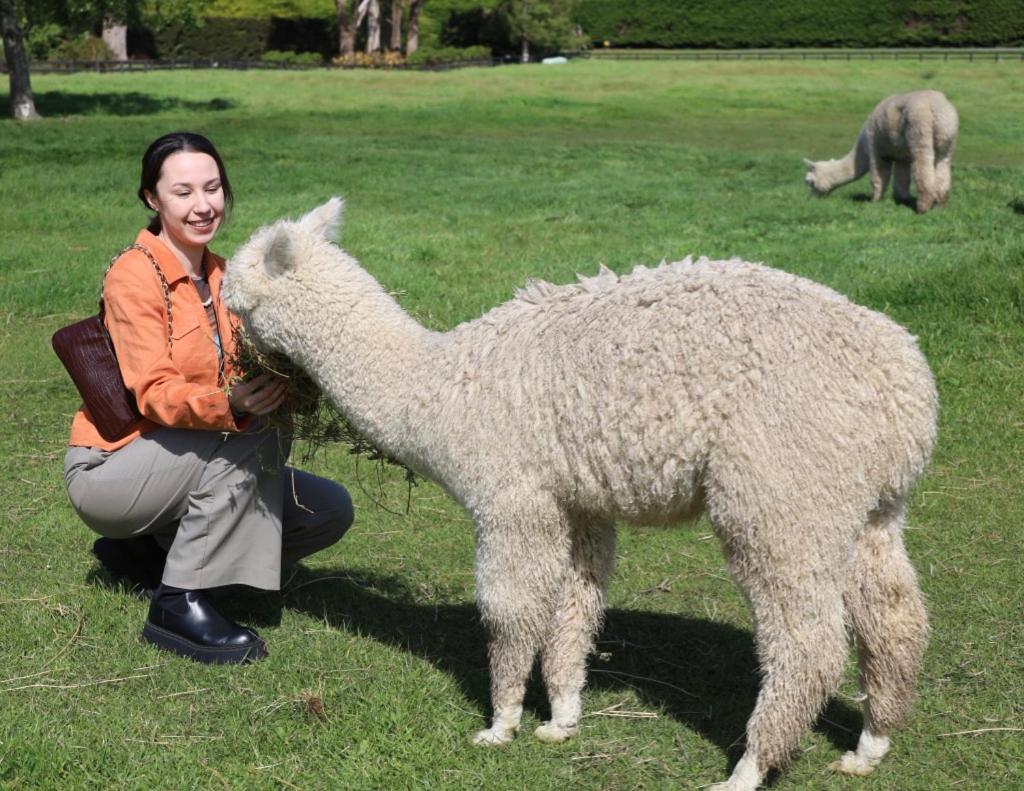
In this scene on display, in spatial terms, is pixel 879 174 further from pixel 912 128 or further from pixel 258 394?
pixel 258 394

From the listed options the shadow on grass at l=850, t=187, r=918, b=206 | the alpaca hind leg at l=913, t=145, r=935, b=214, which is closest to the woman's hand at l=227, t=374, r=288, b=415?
the alpaca hind leg at l=913, t=145, r=935, b=214

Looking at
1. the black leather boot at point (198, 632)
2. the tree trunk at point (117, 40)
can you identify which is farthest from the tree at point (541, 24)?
the black leather boot at point (198, 632)

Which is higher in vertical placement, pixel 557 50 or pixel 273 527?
pixel 557 50

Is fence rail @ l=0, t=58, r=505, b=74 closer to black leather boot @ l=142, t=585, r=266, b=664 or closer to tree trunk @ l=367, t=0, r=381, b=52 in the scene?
tree trunk @ l=367, t=0, r=381, b=52

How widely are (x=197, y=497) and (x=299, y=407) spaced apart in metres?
0.47

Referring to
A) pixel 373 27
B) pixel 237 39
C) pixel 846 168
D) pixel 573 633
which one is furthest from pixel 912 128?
pixel 237 39

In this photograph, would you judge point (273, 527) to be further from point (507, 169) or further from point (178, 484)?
point (507, 169)

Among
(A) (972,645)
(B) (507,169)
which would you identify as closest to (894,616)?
(A) (972,645)

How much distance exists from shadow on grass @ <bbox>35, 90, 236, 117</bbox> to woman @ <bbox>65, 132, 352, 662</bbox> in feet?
80.1

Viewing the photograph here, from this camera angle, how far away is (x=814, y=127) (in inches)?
1054

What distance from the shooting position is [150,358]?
12.8ft

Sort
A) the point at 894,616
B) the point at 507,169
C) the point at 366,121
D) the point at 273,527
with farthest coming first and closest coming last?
the point at 366,121 → the point at 507,169 → the point at 273,527 → the point at 894,616

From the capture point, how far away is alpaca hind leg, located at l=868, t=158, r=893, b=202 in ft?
49.1

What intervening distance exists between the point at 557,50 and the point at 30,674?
A: 51.5 m
